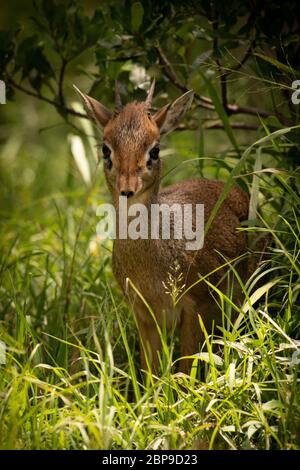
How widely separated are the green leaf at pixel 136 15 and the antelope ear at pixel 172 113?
487mm

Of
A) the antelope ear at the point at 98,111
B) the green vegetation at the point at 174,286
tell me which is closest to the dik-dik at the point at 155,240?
the antelope ear at the point at 98,111

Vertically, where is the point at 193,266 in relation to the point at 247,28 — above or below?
below

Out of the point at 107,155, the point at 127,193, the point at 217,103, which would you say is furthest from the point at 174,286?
the point at 217,103

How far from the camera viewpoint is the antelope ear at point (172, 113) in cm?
400

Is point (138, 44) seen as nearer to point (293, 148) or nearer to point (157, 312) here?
point (293, 148)

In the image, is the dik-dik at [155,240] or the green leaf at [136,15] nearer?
the dik-dik at [155,240]

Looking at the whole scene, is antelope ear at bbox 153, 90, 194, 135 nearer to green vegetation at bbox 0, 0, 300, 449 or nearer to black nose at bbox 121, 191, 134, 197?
green vegetation at bbox 0, 0, 300, 449

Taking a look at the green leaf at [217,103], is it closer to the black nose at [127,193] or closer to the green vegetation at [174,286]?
the green vegetation at [174,286]

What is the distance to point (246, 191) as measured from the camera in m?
4.45

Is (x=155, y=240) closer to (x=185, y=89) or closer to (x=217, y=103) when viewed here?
(x=217, y=103)

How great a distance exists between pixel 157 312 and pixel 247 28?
1.59 meters

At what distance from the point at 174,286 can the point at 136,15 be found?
5.29ft
